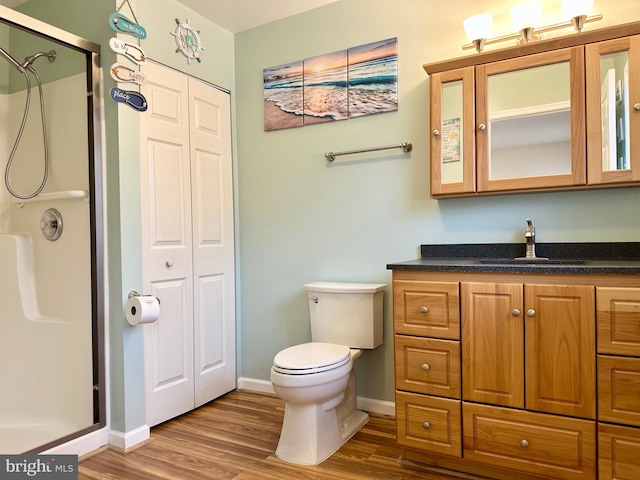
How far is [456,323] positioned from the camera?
1.80 metres

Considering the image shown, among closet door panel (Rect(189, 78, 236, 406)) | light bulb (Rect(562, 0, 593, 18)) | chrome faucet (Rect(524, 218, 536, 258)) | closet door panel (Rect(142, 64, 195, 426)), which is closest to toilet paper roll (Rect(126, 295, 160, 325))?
closet door panel (Rect(142, 64, 195, 426))

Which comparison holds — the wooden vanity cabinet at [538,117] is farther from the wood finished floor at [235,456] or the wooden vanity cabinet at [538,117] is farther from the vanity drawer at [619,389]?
the wood finished floor at [235,456]

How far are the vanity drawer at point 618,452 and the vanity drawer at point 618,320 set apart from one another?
277mm

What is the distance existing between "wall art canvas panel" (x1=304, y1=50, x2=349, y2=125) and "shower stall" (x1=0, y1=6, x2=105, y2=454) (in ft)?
3.84

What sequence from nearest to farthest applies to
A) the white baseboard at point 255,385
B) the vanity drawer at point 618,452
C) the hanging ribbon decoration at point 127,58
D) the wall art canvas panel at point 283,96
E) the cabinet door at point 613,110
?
1. the vanity drawer at point 618,452
2. the cabinet door at point 613,110
3. the hanging ribbon decoration at point 127,58
4. the wall art canvas panel at point 283,96
5. the white baseboard at point 255,385

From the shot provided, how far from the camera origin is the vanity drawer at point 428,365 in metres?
1.81

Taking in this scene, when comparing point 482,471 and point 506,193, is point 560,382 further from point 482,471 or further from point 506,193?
point 506,193

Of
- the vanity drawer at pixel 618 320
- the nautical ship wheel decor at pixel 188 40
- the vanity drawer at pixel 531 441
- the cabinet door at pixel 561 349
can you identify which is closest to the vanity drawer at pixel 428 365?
the vanity drawer at pixel 531 441

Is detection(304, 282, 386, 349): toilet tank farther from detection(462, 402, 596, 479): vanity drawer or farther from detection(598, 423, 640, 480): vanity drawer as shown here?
detection(598, 423, 640, 480): vanity drawer

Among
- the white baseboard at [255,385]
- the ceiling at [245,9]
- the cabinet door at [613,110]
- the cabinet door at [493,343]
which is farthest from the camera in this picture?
the white baseboard at [255,385]

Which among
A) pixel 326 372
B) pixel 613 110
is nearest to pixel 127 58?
pixel 326 372

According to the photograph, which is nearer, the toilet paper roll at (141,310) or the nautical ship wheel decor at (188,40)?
the toilet paper roll at (141,310)

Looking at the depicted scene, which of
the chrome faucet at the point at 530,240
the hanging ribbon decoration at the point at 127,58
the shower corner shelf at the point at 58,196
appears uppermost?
the hanging ribbon decoration at the point at 127,58

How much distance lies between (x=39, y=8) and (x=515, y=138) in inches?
105
